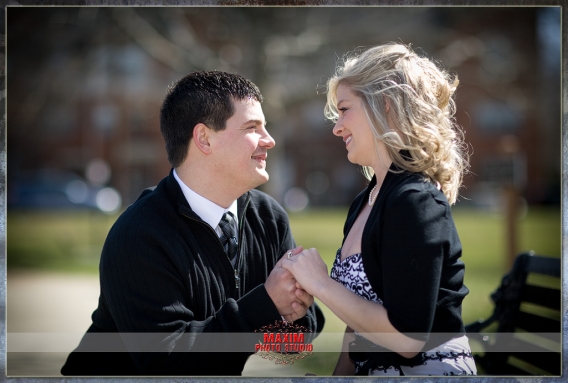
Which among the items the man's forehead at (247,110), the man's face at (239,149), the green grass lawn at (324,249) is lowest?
the green grass lawn at (324,249)

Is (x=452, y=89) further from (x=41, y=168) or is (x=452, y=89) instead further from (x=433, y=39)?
(x=41, y=168)

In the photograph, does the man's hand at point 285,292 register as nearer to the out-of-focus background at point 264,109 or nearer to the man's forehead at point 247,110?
the out-of-focus background at point 264,109

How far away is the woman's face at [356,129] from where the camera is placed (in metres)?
2.57

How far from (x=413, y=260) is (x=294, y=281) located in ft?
1.83

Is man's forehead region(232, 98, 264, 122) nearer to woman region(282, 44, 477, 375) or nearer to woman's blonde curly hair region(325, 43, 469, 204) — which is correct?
woman region(282, 44, 477, 375)

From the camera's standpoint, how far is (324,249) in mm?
11789

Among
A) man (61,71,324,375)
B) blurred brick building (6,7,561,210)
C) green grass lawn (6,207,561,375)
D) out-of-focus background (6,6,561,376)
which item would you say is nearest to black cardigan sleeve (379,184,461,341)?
man (61,71,324,375)

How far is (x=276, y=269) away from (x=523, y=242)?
11.4 meters

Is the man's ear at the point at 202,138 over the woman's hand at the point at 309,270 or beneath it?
over

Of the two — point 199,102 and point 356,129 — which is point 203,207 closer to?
point 199,102

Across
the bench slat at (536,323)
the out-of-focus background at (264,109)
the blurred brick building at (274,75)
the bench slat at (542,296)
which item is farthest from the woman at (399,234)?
the blurred brick building at (274,75)

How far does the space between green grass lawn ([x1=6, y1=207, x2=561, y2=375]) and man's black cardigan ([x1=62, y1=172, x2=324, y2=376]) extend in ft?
5.69

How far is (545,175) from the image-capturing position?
3356 centimetres

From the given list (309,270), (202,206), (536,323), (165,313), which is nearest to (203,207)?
(202,206)
